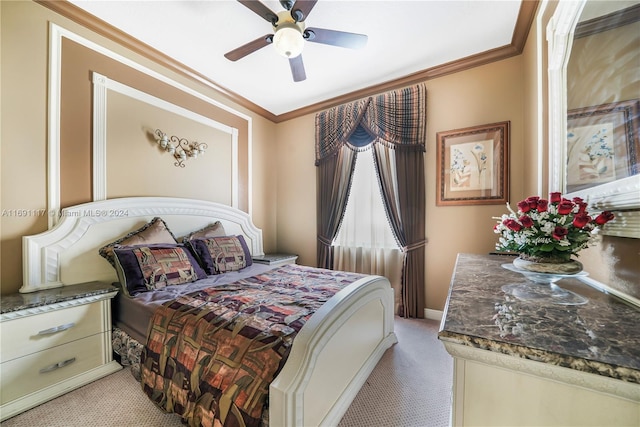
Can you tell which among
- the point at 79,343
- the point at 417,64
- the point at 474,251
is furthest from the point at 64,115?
the point at 474,251

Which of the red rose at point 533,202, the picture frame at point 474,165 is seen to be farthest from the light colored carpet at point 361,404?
the picture frame at point 474,165

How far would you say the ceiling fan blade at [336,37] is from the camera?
1814mm

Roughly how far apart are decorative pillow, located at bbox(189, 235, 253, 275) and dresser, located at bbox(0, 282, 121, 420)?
733 mm

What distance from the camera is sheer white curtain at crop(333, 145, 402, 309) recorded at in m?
3.02

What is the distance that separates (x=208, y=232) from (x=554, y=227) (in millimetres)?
2884

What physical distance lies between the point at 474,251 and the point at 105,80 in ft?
13.2

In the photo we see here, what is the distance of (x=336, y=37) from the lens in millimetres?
1865

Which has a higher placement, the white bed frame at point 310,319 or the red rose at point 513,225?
the red rose at point 513,225

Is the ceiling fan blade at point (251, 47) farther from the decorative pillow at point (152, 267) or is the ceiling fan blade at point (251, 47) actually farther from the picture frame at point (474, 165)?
the picture frame at point (474, 165)

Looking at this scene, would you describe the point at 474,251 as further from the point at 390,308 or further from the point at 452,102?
the point at 452,102

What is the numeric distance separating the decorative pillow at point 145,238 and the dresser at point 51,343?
30 cm

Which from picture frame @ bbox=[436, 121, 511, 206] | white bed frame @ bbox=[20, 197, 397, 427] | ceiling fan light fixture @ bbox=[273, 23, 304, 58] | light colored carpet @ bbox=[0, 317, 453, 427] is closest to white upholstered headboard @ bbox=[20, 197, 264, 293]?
white bed frame @ bbox=[20, 197, 397, 427]

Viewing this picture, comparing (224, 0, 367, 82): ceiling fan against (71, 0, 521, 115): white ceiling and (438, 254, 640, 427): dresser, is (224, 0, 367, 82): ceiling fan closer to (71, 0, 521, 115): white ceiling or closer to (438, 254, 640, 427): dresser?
(71, 0, 521, 115): white ceiling

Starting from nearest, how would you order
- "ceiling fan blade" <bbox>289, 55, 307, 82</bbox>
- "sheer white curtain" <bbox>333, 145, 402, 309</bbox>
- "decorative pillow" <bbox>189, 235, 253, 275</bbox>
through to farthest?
"ceiling fan blade" <bbox>289, 55, 307, 82</bbox> → "decorative pillow" <bbox>189, 235, 253, 275</bbox> → "sheer white curtain" <bbox>333, 145, 402, 309</bbox>
